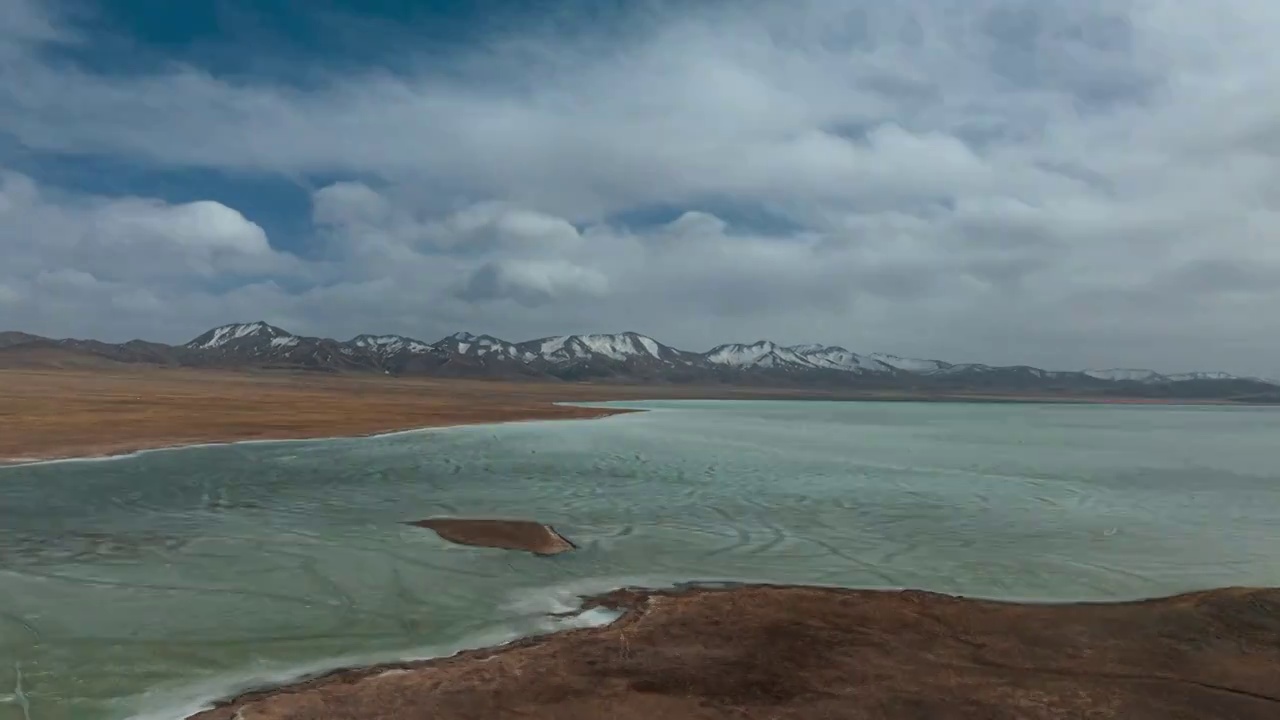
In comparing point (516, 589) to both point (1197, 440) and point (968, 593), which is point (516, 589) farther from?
point (1197, 440)

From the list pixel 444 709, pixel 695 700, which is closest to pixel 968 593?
pixel 695 700

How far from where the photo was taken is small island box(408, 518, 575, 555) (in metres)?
16.6

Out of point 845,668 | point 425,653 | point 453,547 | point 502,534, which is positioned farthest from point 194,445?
point 845,668

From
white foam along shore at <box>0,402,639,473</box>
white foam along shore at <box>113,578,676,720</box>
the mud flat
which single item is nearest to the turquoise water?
white foam along shore at <box>113,578,676,720</box>

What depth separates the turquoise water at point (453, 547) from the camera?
34.2 feet

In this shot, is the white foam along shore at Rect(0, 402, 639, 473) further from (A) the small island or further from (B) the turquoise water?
(A) the small island

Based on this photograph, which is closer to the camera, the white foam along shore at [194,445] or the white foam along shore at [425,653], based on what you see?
the white foam along shore at [425,653]

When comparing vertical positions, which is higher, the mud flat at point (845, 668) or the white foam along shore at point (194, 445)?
the mud flat at point (845, 668)

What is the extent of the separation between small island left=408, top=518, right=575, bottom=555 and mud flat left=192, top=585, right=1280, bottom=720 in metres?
4.17

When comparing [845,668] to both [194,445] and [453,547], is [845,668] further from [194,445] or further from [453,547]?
[194,445]

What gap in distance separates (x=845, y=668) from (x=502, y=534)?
978 centimetres

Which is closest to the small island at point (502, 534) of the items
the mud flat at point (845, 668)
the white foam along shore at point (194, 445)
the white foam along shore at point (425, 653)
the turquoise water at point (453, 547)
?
the turquoise water at point (453, 547)

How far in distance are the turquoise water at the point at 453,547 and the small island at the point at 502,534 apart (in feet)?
1.74

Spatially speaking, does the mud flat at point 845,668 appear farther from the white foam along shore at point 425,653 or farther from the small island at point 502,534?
the small island at point 502,534
